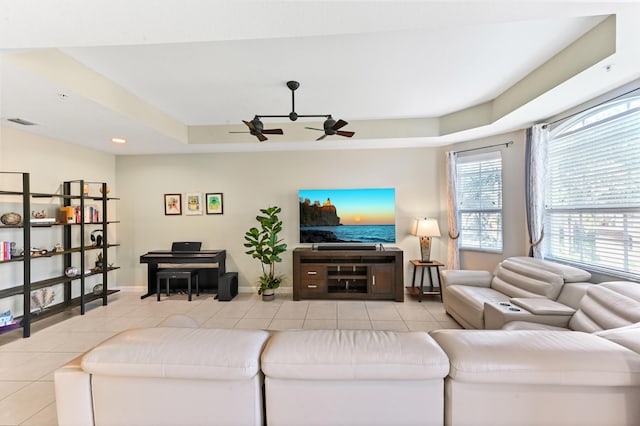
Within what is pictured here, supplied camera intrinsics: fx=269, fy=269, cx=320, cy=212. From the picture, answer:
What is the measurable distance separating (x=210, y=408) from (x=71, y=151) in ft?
15.9

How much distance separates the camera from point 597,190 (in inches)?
111

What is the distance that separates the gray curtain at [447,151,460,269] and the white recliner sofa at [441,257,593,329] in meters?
0.85

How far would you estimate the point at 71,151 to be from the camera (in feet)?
13.6

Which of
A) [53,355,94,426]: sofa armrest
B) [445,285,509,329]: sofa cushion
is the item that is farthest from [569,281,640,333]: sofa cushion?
[53,355,94,426]: sofa armrest

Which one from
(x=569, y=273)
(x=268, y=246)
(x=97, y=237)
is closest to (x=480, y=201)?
(x=569, y=273)

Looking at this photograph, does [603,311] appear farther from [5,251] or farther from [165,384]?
[5,251]

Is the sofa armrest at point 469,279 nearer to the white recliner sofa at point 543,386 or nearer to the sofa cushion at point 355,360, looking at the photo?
the white recliner sofa at point 543,386

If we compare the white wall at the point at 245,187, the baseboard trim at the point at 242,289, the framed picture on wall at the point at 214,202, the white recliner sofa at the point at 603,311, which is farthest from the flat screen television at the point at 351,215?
the white recliner sofa at the point at 603,311

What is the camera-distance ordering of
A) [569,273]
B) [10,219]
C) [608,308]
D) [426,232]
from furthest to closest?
[426,232]
[10,219]
[569,273]
[608,308]

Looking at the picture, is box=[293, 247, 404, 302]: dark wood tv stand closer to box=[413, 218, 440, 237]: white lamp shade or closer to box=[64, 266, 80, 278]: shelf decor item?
box=[413, 218, 440, 237]: white lamp shade

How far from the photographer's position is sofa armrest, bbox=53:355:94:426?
1.19 m

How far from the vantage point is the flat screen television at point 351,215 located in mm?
4594

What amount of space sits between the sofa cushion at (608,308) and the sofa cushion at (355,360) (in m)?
1.76

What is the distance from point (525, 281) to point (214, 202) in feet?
15.5
